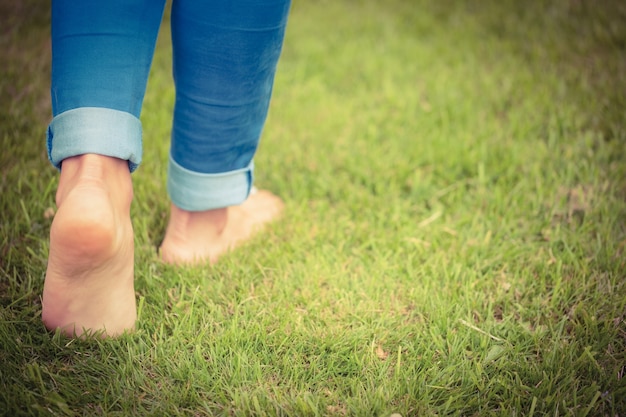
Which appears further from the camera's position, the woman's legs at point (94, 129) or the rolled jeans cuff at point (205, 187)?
the rolled jeans cuff at point (205, 187)

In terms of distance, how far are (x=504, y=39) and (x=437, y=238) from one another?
5.63 feet

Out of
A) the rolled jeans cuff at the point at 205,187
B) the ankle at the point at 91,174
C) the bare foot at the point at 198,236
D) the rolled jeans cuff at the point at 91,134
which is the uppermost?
the rolled jeans cuff at the point at 91,134

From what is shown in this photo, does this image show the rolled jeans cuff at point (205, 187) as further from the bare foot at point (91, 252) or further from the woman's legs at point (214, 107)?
the bare foot at point (91, 252)

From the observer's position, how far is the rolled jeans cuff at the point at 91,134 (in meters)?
1.09

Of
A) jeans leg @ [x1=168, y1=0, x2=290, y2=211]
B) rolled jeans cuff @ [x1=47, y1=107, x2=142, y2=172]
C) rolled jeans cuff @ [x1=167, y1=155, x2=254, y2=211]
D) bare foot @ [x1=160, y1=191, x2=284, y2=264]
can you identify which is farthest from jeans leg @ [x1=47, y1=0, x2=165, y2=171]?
bare foot @ [x1=160, y1=191, x2=284, y2=264]

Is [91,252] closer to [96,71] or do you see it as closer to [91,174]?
[91,174]

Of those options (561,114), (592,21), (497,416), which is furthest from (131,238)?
(592,21)

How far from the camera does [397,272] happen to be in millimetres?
1545

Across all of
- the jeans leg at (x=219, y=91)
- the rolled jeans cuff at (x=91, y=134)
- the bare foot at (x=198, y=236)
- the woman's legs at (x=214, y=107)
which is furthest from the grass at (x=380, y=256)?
the rolled jeans cuff at (x=91, y=134)

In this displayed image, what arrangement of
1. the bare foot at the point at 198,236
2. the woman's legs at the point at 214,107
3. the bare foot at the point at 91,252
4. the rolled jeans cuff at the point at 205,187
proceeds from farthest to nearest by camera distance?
the bare foot at the point at 198,236
the rolled jeans cuff at the point at 205,187
the woman's legs at the point at 214,107
the bare foot at the point at 91,252

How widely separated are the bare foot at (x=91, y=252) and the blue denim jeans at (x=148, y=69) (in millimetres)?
46

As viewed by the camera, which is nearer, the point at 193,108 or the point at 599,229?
the point at 193,108

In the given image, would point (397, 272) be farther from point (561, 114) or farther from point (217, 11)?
point (561, 114)

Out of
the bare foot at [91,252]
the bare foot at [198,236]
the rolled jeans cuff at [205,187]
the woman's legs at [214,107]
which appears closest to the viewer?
the bare foot at [91,252]
